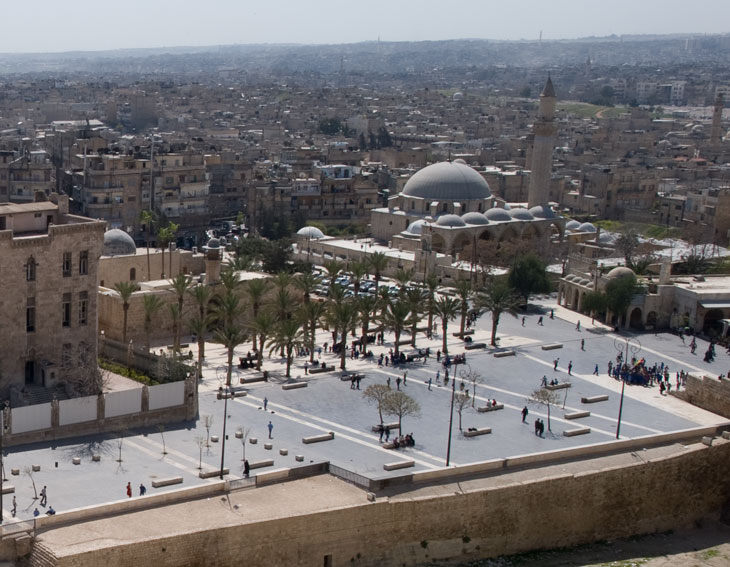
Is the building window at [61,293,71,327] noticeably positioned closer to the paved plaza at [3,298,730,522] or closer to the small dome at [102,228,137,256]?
the paved plaza at [3,298,730,522]

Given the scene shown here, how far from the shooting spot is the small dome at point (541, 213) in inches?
2771

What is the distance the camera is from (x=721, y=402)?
3953 centimetres

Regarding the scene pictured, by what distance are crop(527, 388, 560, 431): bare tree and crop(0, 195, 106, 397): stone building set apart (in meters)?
13.1

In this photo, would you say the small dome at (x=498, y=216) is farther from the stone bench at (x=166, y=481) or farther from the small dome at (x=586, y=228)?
the stone bench at (x=166, y=481)

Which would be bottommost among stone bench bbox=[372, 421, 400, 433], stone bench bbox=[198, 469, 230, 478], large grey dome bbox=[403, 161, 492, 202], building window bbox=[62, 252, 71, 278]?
stone bench bbox=[372, 421, 400, 433]

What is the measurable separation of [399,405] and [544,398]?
4982mm

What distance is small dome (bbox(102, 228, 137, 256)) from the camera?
5153 cm

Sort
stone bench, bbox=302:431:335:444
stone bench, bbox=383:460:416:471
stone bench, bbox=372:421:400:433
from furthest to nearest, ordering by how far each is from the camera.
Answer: stone bench, bbox=372:421:400:433 < stone bench, bbox=302:431:335:444 < stone bench, bbox=383:460:416:471

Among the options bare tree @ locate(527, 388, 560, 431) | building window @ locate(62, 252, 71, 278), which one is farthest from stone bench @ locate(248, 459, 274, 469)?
bare tree @ locate(527, 388, 560, 431)

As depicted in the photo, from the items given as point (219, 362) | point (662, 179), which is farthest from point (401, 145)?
point (219, 362)

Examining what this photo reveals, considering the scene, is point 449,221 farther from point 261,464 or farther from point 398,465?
point 261,464

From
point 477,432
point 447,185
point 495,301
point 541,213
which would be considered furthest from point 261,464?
point 541,213

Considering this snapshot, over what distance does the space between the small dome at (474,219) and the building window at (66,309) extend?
33.7 metres

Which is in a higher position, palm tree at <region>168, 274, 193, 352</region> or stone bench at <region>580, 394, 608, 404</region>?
palm tree at <region>168, 274, 193, 352</region>
